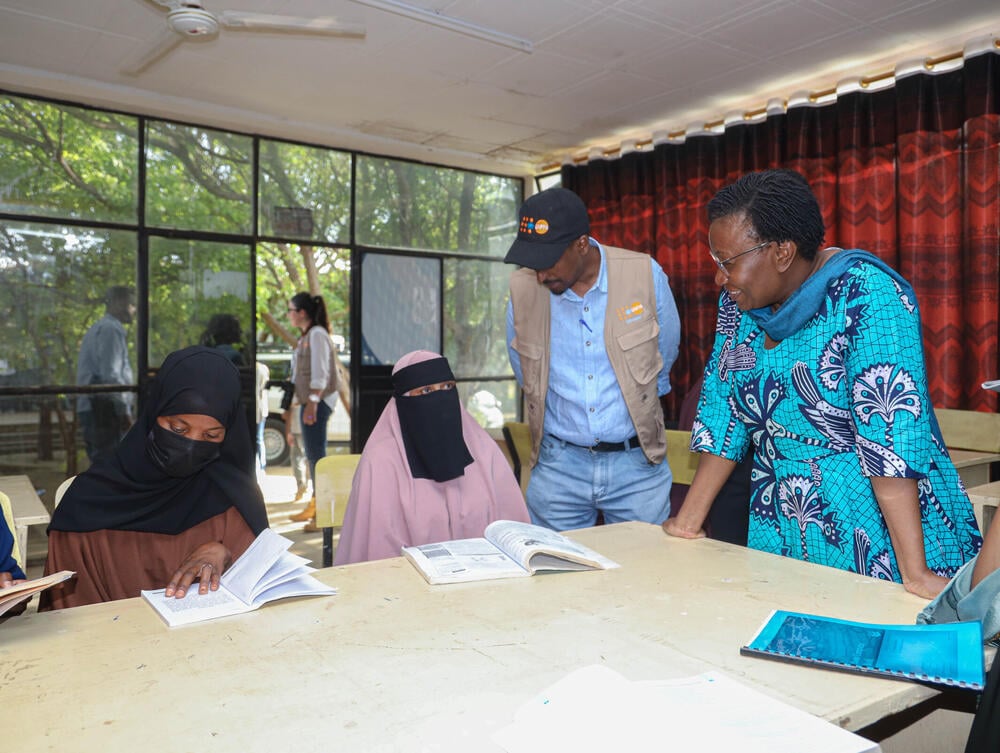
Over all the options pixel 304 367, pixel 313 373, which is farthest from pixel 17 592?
pixel 304 367

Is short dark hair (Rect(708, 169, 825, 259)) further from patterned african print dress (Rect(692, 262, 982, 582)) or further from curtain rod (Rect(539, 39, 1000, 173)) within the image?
curtain rod (Rect(539, 39, 1000, 173))

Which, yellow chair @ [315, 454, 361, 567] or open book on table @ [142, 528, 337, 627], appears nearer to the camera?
open book on table @ [142, 528, 337, 627]

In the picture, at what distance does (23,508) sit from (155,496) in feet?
3.90

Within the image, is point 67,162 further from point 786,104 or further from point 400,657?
point 400,657

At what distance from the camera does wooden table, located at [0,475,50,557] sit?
8.55 ft

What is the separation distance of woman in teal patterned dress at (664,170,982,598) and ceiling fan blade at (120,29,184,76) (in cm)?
349

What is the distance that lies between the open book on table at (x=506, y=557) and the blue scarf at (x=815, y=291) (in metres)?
0.60

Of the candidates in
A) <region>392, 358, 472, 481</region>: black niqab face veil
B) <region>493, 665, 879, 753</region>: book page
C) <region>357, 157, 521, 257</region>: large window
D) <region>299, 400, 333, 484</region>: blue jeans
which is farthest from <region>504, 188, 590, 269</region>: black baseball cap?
<region>357, 157, 521, 257</region>: large window

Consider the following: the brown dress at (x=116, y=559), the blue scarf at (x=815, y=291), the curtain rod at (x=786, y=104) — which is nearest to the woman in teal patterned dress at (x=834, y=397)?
the blue scarf at (x=815, y=291)

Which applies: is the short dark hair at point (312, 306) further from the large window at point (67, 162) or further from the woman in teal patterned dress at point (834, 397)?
the woman in teal patterned dress at point (834, 397)

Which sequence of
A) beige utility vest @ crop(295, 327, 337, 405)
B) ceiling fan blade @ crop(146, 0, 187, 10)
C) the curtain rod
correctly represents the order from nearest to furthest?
ceiling fan blade @ crop(146, 0, 187, 10) < the curtain rod < beige utility vest @ crop(295, 327, 337, 405)

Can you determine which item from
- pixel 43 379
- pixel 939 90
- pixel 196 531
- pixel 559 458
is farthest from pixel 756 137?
pixel 43 379

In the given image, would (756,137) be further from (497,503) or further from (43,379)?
(43,379)

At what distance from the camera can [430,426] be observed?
225 cm
